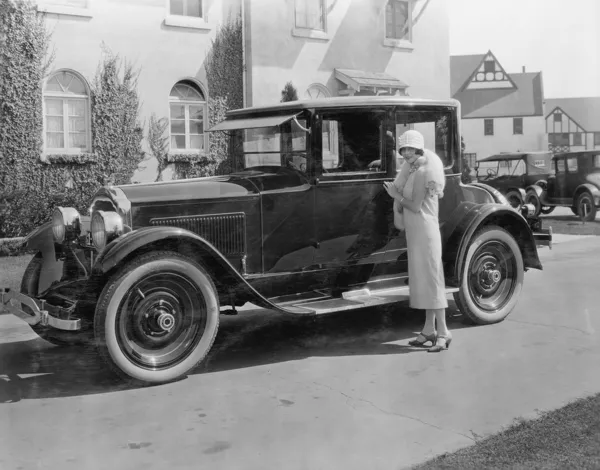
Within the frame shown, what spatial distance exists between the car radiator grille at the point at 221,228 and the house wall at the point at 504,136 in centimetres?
5086

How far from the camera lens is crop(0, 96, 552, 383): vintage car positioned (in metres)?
4.31

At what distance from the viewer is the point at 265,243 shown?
4.94m

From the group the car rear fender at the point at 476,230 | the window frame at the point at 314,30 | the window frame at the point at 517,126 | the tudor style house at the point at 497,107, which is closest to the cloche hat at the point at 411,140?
the car rear fender at the point at 476,230

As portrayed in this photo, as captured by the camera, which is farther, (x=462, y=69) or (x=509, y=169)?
(x=462, y=69)

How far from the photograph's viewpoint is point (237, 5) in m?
15.2

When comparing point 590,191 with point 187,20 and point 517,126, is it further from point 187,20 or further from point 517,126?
point 517,126

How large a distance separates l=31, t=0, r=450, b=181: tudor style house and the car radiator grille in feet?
27.3

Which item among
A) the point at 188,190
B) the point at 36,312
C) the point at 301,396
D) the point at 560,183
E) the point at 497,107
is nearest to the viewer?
the point at 301,396

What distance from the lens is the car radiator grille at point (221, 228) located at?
4684mm

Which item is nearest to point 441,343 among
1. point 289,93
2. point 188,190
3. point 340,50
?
point 188,190

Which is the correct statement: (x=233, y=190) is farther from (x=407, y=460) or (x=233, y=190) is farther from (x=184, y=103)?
(x=184, y=103)

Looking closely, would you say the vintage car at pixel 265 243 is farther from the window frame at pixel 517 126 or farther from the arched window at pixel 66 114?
the window frame at pixel 517 126

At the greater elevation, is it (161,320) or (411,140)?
(411,140)

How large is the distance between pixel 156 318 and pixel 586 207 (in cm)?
1316
